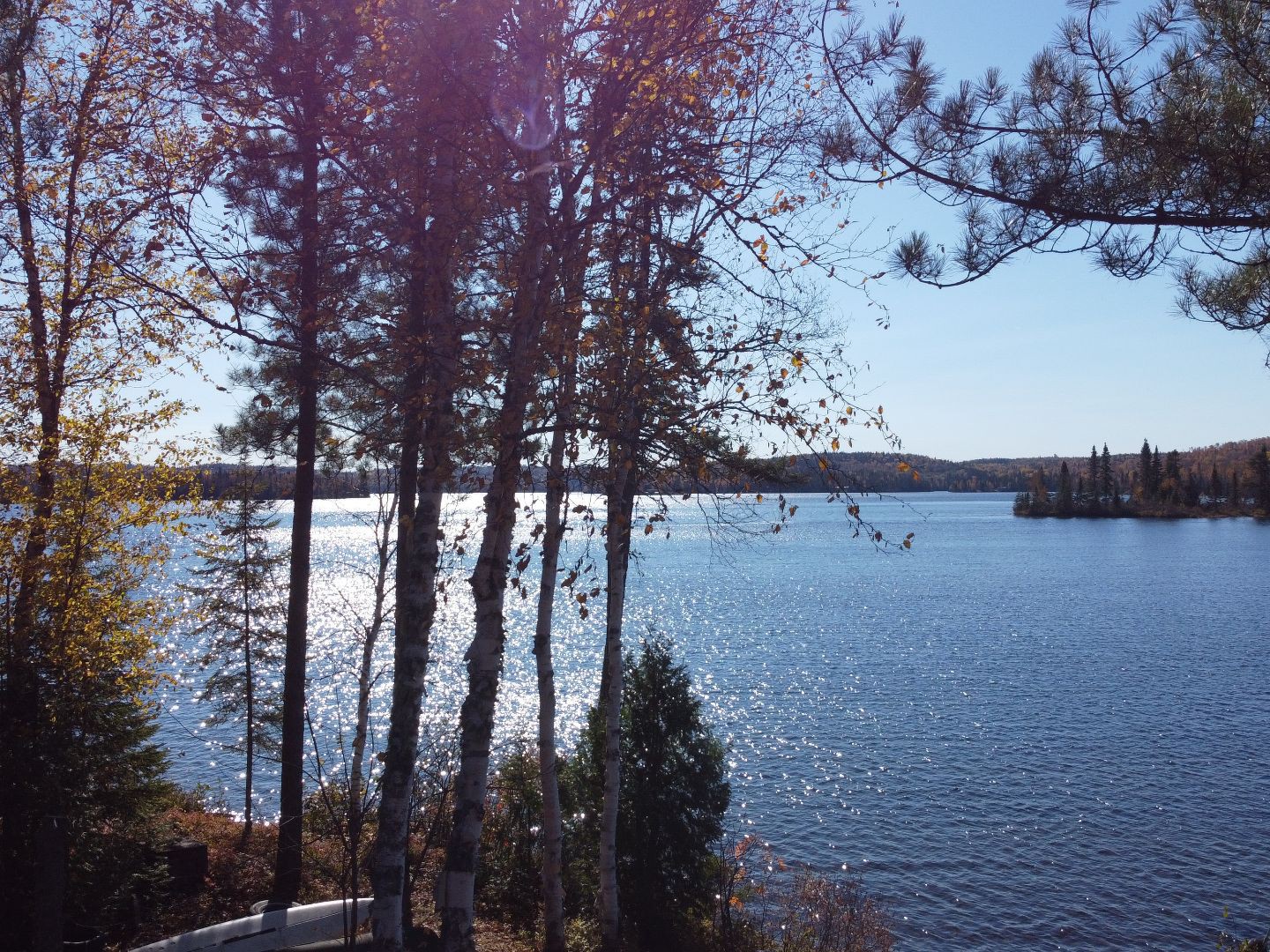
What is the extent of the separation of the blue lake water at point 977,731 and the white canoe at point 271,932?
470 cm

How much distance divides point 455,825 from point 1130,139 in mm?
7206

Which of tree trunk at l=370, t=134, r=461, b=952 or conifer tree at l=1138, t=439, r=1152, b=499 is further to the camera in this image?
conifer tree at l=1138, t=439, r=1152, b=499

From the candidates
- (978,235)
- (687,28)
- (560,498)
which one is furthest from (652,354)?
(978,235)

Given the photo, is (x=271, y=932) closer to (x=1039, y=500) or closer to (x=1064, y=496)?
(x=1064, y=496)

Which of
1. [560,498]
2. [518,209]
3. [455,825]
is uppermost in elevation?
[518,209]

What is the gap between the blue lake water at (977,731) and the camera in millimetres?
16266

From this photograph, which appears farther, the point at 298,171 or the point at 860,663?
the point at 860,663

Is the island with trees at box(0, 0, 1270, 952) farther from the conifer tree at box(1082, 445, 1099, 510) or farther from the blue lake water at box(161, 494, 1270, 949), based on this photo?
the conifer tree at box(1082, 445, 1099, 510)

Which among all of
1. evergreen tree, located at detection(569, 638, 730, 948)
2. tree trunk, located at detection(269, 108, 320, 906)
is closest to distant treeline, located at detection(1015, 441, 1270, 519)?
evergreen tree, located at detection(569, 638, 730, 948)

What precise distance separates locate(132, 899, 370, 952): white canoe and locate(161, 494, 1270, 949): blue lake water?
185 inches

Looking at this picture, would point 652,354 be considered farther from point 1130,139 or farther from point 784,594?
point 784,594

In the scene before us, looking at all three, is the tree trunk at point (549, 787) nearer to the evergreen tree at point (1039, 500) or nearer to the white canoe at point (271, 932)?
the white canoe at point (271, 932)

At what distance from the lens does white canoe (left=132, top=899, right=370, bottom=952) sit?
9.34 metres

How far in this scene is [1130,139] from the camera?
23.6ft
